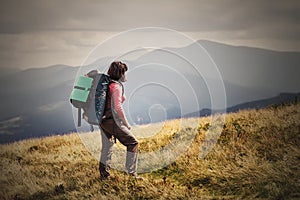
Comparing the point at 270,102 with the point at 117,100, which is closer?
the point at 117,100

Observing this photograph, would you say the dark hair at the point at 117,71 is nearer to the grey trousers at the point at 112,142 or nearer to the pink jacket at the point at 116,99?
the pink jacket at the point at 116,99

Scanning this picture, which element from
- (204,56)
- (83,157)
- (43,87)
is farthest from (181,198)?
(43,87)

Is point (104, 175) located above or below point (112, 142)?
below

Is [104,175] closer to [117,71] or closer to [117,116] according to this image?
[117,116]

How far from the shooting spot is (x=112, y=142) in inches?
281

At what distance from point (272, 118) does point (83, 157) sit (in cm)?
408

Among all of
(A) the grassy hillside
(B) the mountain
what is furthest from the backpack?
(B) the mountain

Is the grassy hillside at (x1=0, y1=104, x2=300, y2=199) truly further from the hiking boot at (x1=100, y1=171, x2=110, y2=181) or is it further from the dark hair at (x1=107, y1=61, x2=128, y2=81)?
the dark hair at (x1=107, y1=61, x2=128, y2=81)

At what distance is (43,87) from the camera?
33.1 feet

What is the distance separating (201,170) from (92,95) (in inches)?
97.2

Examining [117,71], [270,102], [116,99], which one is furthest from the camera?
[270,102]

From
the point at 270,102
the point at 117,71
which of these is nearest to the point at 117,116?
the point at 117,71

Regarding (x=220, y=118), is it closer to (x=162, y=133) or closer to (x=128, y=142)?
(x=162, y=133)

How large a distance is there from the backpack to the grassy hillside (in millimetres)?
1380
